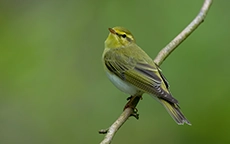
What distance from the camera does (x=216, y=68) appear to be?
6609 mm

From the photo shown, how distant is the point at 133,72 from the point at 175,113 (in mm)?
738

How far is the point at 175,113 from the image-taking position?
447cm

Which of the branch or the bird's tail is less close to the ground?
the branch

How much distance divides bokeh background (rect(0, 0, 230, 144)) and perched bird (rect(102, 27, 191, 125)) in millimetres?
1305

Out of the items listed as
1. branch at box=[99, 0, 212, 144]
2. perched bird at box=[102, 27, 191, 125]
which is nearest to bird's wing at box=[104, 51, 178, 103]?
perched bird at box=[102, 27, 191, 125]

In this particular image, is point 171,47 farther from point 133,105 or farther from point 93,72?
point 93,72

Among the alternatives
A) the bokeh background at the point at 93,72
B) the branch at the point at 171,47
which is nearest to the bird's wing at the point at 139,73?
the branch at the point at 171,47

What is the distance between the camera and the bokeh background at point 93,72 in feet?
20.7

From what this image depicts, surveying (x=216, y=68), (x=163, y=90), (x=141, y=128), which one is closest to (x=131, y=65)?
(x=163, y=90)

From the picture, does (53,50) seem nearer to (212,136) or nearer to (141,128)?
(141,128)

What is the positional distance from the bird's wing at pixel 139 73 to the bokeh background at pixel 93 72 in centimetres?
137

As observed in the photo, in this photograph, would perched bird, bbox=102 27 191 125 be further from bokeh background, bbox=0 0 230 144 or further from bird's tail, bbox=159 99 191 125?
bokeh background, bbox=0 0 230 144

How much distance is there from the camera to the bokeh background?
20.7 feet

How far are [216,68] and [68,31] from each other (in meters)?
2.63
